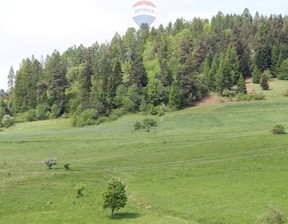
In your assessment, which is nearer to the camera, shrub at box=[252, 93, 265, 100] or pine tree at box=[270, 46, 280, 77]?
shrub at box=[252, 93, 265, 100]

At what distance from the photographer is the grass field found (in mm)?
38406

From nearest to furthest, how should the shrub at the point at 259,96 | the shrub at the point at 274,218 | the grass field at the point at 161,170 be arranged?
the shrub at the point at 274,218
the grass field at the point at 161,170
the shrub at the point at 259,96

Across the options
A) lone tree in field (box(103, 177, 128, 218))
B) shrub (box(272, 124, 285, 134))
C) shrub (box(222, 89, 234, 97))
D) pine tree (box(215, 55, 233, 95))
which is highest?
pine tree (box(215, 55, 233, 95))

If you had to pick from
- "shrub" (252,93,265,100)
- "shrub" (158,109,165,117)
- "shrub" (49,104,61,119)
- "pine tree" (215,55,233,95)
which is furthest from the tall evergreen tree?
"shrub" (252,93,265,100)

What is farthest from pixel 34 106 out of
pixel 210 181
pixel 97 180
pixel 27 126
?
pixel 210 181

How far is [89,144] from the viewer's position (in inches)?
3322

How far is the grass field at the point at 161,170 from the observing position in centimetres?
3841

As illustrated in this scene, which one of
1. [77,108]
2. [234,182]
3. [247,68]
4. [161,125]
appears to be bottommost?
[234,182]

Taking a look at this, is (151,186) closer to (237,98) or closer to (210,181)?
(210,181)

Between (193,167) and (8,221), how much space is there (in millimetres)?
33836

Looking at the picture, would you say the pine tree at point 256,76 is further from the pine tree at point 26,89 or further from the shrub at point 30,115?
the pine tree at point 26,89

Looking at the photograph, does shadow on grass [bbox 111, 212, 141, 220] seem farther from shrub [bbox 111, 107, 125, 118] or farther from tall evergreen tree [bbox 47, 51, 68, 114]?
tall evergreen tree [bbox 47, 51, 68, 114]

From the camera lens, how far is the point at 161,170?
59.2 m

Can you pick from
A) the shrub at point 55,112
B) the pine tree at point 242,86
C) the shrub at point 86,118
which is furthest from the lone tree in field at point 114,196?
the shrub at point 55,112
